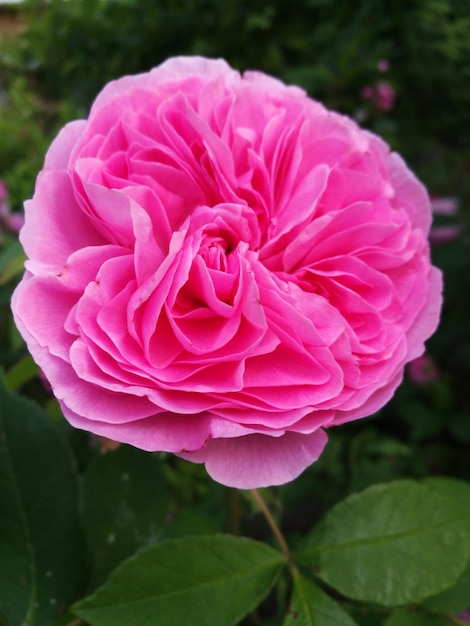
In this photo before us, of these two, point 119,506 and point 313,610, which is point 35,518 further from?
point 313,610

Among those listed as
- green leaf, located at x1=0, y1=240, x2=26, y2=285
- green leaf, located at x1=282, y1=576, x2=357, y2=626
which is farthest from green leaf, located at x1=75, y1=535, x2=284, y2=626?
green leaf, located at x1=0, y1=240, x2=26, y2=285

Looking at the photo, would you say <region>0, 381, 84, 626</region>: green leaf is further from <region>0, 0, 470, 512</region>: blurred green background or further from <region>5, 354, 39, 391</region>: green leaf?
<region>0, 0, 470, 512</region>: blurred green background

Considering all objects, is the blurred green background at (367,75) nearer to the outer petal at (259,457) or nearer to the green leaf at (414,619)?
the green leaf at (414,619)

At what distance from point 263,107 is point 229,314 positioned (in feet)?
0.48

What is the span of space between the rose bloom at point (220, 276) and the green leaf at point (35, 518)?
113mm

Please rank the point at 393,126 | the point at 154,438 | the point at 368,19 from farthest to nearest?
the point at 393,126 → the point at 368,19 → the point at 154,438

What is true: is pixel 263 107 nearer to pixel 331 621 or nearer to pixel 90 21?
pixel 331 621

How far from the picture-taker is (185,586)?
0.34 metres

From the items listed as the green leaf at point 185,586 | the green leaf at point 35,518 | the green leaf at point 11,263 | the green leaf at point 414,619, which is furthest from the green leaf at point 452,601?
the green leaf at point 11,263

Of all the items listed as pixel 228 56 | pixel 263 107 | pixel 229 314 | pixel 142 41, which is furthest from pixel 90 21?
pixel 229 314

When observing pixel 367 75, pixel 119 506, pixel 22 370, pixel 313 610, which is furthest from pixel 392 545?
pixel 367 75

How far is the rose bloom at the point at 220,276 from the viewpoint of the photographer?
11.4 inches

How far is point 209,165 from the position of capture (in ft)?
1.12

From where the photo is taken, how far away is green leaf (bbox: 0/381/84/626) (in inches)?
14.3
